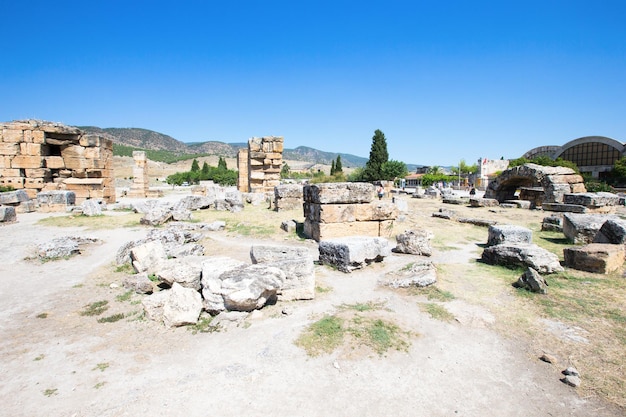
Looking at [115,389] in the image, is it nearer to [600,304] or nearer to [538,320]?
[538,320]

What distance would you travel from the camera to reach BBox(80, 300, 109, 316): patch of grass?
15.7 ft

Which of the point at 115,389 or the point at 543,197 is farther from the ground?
the point at 543,197

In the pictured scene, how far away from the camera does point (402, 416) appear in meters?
2.81

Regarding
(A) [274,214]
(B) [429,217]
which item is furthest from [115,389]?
(B) [429,217]

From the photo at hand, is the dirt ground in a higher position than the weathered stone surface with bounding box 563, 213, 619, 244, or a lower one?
lower

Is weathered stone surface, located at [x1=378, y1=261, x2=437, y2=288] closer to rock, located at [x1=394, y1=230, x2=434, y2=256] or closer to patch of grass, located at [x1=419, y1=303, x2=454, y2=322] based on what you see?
patch of grass, located at [x1=419, y1=303, x2=454, y2=322]

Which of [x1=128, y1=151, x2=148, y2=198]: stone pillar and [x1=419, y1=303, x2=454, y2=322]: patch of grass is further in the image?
[x1=128, y1=151, x2=148, y2=198]: stone pillar

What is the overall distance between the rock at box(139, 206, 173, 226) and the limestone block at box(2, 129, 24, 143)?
10.0 metres

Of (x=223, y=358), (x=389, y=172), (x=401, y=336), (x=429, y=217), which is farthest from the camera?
(x=389, y=172)

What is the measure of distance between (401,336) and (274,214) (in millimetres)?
10280

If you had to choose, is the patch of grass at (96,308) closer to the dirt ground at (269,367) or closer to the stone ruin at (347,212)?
the dirt ground at (269,367)

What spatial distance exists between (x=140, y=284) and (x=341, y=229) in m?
5.11

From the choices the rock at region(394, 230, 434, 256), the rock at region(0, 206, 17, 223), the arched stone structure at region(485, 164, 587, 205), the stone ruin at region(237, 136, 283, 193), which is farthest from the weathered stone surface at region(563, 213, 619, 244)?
the rock at region(0, 206, 17, 223)

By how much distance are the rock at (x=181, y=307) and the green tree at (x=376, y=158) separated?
44.0m
